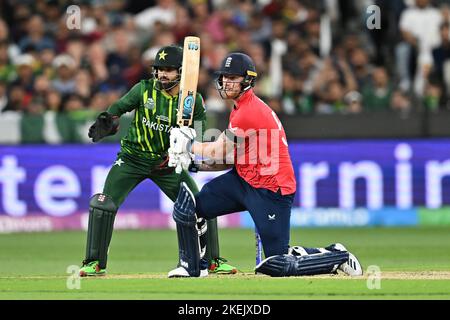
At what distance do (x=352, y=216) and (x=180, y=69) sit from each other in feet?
22.6

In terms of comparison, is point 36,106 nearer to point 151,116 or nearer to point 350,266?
point 151,116

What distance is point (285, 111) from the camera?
1742 cm

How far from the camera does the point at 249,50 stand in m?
18.3

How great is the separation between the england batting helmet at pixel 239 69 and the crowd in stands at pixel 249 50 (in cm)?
702

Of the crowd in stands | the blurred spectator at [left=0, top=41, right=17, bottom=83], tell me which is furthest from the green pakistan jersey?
the blurred spectator at [left=0, top=41, right=17, bottom=83]

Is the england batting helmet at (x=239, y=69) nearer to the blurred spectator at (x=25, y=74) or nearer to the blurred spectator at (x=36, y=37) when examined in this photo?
the blurred spectator at (x=25, y=74)

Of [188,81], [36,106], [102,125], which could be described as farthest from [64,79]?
[188,81]

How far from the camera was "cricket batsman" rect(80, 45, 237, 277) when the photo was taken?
10.6 meters

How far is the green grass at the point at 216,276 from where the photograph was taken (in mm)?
9180

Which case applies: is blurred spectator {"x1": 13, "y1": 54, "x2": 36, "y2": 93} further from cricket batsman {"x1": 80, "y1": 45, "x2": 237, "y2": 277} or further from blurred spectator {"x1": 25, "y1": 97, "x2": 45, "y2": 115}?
cricket batsman {"x1": 80, "y1": 45, "x2": 237, "y2": 277}

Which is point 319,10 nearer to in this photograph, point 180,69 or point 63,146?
point 63,146

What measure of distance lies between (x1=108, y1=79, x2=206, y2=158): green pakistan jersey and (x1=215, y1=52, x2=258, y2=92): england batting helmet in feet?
2.44

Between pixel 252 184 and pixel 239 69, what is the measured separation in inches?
39.6

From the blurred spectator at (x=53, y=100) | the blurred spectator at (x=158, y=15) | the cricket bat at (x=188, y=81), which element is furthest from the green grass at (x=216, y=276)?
the blurred spectator at (x=158, y=15)
